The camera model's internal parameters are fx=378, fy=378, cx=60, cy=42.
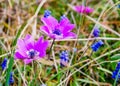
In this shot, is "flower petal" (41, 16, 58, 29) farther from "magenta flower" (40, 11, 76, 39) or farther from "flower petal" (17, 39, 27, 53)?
"flower petal" (17, 39, 27, 53)

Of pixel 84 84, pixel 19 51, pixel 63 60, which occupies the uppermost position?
pixel 19 51

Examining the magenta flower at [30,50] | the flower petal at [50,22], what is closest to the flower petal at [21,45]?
the magenta flower at [30,50]

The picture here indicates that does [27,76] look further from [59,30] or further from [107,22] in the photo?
[107,22]

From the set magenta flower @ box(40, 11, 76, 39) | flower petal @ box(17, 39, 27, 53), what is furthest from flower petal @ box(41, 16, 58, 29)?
flower petal @ box(17, 39, 27, 53)

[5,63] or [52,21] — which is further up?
[52,21]

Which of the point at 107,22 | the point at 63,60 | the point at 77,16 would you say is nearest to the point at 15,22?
the point at 77,16

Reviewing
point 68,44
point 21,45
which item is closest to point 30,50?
point 21,45

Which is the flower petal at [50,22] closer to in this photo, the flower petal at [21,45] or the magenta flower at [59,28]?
the magenta flower at [59,28]
